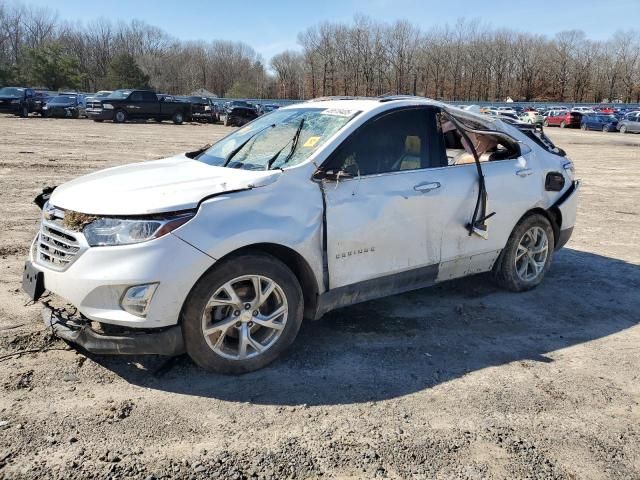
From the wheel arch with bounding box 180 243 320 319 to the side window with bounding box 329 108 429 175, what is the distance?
0.71 meters

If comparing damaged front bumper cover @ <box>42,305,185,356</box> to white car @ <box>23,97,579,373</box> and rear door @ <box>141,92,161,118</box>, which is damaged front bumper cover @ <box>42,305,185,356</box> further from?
rear door @ <box>141,92,161,118</box>

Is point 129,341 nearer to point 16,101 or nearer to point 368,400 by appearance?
point 368,400

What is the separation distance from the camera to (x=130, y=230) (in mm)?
3316

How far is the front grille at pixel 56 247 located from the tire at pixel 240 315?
0.79 meters

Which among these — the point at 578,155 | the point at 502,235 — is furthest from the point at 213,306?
the point at 578,155

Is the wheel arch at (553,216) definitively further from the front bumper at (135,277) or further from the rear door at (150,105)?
the rear door at (150,105)

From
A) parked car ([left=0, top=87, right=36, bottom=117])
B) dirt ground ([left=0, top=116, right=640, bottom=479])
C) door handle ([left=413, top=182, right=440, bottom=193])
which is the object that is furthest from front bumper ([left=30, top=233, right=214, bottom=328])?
parked car ([left=0, top=87, right=36, bottom=117])

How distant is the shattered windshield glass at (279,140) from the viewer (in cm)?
414

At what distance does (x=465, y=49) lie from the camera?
103250 mm

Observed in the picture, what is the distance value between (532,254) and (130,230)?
3.97m

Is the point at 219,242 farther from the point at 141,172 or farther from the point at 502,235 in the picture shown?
the point at 502,235

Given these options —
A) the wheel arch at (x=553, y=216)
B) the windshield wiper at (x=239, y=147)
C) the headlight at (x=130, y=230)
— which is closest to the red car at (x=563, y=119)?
the wheel arch at (x=553, y=216)

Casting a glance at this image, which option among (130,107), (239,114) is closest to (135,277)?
(130,107)

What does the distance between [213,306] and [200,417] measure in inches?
26.7
